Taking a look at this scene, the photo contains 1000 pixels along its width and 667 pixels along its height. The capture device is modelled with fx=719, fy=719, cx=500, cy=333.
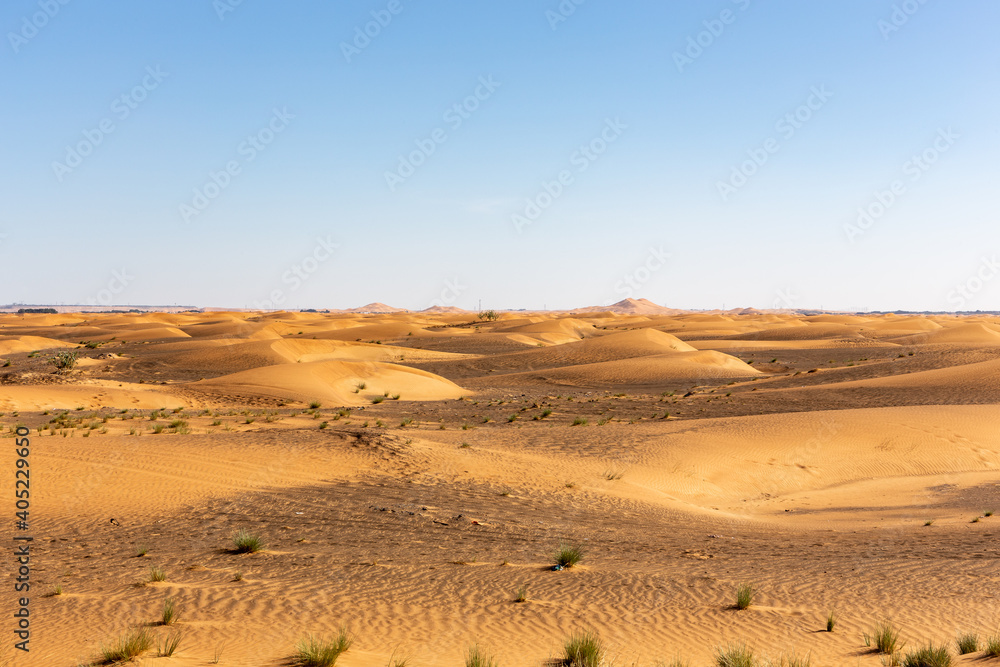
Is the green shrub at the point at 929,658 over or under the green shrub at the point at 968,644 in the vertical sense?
over

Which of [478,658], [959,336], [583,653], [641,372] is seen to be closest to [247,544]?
[478,658]

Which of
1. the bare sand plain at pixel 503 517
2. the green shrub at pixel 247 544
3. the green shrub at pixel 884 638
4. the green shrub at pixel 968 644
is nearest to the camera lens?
the green shrub at pixel 968 644

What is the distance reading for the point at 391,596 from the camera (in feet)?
27.6

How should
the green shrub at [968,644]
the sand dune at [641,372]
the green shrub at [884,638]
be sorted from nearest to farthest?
the green shrub at [968,644], the green shrub at [884,638], the sand dune at [641,372]

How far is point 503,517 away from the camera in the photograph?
12938mm

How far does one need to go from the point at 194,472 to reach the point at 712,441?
13.5 m

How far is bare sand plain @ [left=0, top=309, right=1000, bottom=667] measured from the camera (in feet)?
24.3

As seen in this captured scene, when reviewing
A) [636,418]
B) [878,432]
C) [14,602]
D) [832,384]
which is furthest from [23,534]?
[832,384]

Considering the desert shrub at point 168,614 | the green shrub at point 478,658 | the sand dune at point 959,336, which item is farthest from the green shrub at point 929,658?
the sand dune at point 959,336

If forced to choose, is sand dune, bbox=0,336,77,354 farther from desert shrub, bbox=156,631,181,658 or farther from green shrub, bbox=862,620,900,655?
green shrub, bbox=862,620,900,655

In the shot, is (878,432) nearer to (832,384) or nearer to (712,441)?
(712,441)

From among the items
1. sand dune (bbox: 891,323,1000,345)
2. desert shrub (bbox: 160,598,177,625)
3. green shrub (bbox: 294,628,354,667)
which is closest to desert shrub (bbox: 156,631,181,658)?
desert shrub (bbox: 160,598,177,625)

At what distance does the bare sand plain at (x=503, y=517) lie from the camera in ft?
24.3

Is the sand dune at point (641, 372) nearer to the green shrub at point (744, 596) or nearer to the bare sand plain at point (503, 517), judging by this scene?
the bare sand plain at point (503, 517)
